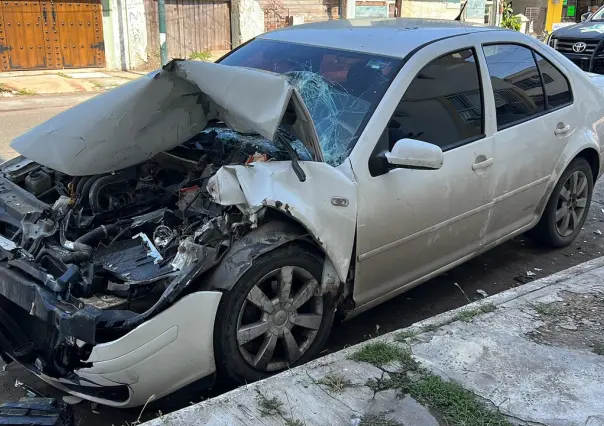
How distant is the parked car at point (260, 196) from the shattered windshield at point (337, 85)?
0.04ft

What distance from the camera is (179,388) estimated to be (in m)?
2.92

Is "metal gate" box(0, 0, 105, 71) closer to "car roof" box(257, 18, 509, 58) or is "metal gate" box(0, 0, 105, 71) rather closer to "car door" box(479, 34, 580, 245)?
"car roof" box(257, 18, 509, 58)

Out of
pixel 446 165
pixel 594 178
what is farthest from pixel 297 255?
pixel 594 178

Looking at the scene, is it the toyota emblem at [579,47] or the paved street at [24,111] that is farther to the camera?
the toyota emblem at [579,47]

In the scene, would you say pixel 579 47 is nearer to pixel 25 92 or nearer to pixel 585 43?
pixel 585 43

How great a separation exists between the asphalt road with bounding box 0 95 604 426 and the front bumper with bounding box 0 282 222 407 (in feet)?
0.66

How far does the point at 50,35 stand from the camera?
15.7 meters

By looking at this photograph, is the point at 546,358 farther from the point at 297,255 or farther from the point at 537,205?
the point at 537,205

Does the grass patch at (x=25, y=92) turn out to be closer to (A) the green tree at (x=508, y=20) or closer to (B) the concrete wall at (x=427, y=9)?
(B) the concrete wall at (x=427, y=9)

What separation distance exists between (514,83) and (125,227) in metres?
2.80

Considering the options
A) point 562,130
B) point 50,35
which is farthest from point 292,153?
point 50,35

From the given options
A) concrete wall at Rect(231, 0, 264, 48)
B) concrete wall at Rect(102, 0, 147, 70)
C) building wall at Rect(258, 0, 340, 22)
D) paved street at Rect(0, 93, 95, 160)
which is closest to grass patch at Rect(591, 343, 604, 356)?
paved street at Rect(0, 93, 95, 160)

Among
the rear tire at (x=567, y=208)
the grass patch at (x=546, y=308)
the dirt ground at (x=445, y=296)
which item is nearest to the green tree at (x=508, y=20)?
the dirt ground at (x=445, y=296)

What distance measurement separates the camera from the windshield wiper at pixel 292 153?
3.15 metres
